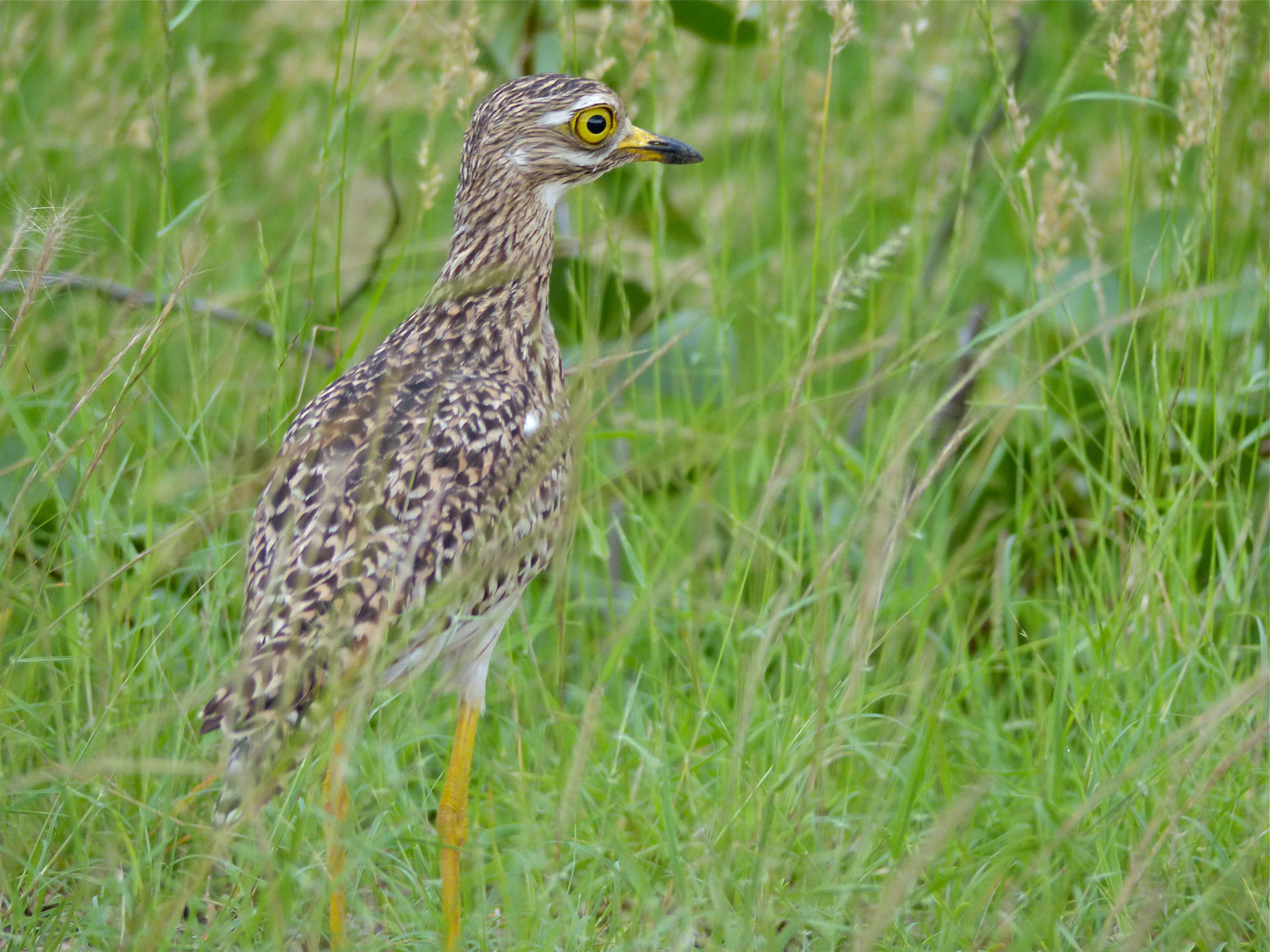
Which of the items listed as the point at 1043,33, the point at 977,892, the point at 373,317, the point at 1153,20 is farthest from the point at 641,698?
the point at 1043,33

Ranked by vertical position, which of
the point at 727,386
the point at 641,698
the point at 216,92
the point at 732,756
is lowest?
the point at 641,698

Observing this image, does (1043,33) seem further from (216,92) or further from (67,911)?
(67,911)

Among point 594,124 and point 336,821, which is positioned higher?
point 594,124

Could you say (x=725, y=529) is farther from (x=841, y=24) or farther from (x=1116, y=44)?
(x=1116, y=44)

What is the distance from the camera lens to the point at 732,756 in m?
2.35

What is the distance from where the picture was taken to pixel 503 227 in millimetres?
3424

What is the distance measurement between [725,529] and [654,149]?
3.90 feet

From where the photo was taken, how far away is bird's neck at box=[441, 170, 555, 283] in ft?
11.2

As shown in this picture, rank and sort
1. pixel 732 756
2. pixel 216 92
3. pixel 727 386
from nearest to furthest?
pixel 732 756 < pixel 727 386 < pixel 216 92

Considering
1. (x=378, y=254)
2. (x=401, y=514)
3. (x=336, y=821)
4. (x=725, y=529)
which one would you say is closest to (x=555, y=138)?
(x=378, y=254)

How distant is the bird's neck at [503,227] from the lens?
3.41 meters

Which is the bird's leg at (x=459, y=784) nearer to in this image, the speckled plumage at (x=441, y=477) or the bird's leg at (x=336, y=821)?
the speckled plumage at (x=441, y=477)

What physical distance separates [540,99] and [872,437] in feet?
4.90

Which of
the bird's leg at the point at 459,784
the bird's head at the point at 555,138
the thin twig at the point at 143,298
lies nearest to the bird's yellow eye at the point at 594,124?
the bird's head at the point at 555,138
